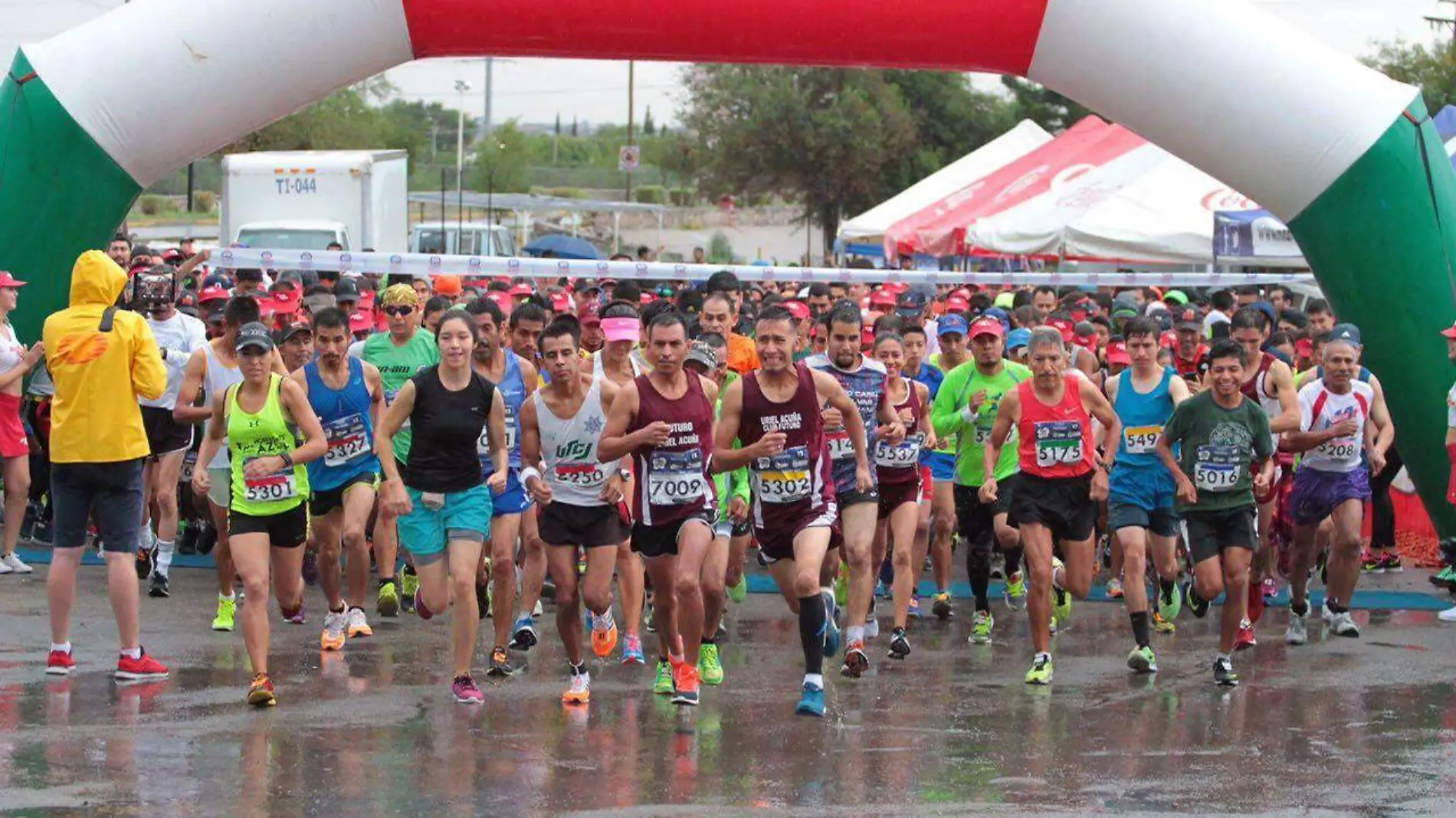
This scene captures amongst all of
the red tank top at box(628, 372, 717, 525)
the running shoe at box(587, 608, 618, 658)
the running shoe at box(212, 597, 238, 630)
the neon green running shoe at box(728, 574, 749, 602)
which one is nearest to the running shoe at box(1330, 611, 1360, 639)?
the neon green running shoe at box(728, 574, 749, 602)

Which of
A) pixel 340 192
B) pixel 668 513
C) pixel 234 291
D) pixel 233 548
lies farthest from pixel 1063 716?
pixel 340 192

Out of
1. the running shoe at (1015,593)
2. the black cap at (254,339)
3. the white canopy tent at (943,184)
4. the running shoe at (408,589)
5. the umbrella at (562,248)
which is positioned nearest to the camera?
the black cap at (254,339)

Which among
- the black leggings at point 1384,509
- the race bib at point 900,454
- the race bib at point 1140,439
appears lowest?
the black leggings at point 1384,509

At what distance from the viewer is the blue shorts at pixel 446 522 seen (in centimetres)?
931

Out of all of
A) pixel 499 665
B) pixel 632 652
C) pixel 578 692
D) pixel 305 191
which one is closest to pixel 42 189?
pixel 499 665

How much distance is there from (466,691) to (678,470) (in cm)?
140

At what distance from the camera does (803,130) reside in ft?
196

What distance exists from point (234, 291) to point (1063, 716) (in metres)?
9.00

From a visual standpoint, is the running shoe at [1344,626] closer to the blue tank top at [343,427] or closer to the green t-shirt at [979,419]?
the green t-shirt at [979,419]

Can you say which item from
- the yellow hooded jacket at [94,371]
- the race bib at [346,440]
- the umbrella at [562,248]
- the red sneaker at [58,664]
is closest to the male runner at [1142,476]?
the race bib at [346,440]

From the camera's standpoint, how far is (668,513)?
360 inches

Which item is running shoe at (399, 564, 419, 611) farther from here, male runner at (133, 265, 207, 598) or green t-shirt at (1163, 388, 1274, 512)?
green t-shirt at (1163, 388, 1274, 512)

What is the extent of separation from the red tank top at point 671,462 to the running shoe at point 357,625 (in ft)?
8.04

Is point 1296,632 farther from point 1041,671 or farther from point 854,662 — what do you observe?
point 854,662
